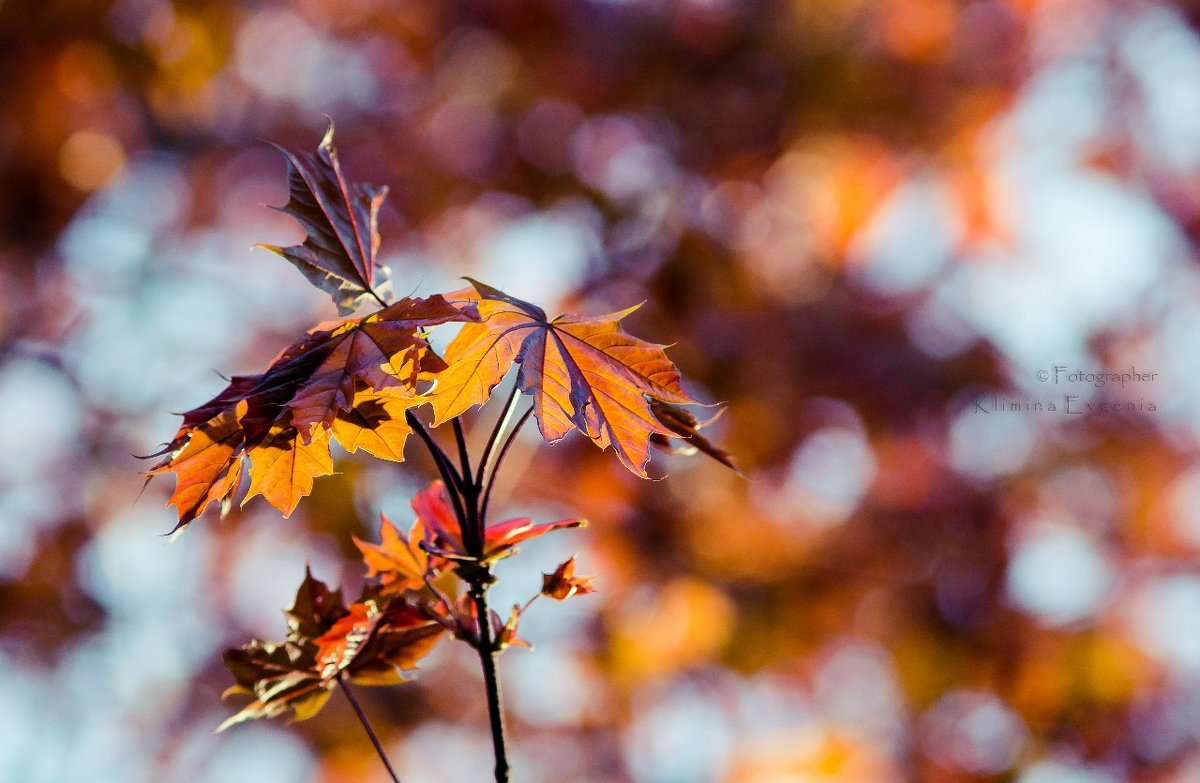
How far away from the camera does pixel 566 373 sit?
90cm

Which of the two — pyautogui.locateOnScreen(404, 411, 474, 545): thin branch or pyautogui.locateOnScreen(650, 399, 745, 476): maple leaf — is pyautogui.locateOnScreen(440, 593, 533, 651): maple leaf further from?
pyautogui.locateOnScreen(650, 399, 745, 476): maple leaf

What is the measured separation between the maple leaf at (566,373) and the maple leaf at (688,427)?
0.03 metres

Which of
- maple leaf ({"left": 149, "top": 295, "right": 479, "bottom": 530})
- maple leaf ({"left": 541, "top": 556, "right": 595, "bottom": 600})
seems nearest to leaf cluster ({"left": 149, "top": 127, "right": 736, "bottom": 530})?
maple leaf ({"left": 149, "top": 295, "right": 479, "bottom": 530})

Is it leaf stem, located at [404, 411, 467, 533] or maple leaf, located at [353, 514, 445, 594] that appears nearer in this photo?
leaf stem, located at [404, 411, 467, 533]

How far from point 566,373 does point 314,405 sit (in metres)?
0.26

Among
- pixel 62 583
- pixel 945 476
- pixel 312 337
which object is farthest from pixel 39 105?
pixel 945 476

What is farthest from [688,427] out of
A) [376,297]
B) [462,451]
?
[376,297]

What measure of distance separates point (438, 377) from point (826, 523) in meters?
4.63

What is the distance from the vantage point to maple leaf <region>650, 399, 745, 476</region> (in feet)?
3.06

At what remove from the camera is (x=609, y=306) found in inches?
186

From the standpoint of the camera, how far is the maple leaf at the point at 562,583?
0.82 meters

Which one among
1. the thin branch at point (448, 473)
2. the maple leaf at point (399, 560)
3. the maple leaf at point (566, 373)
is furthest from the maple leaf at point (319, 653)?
the maple leaf at point (566, 373)

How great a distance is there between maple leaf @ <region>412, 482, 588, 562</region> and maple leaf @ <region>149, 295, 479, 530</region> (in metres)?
0.10

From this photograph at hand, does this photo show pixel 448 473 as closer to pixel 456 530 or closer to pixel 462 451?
A: pixel 462 451
